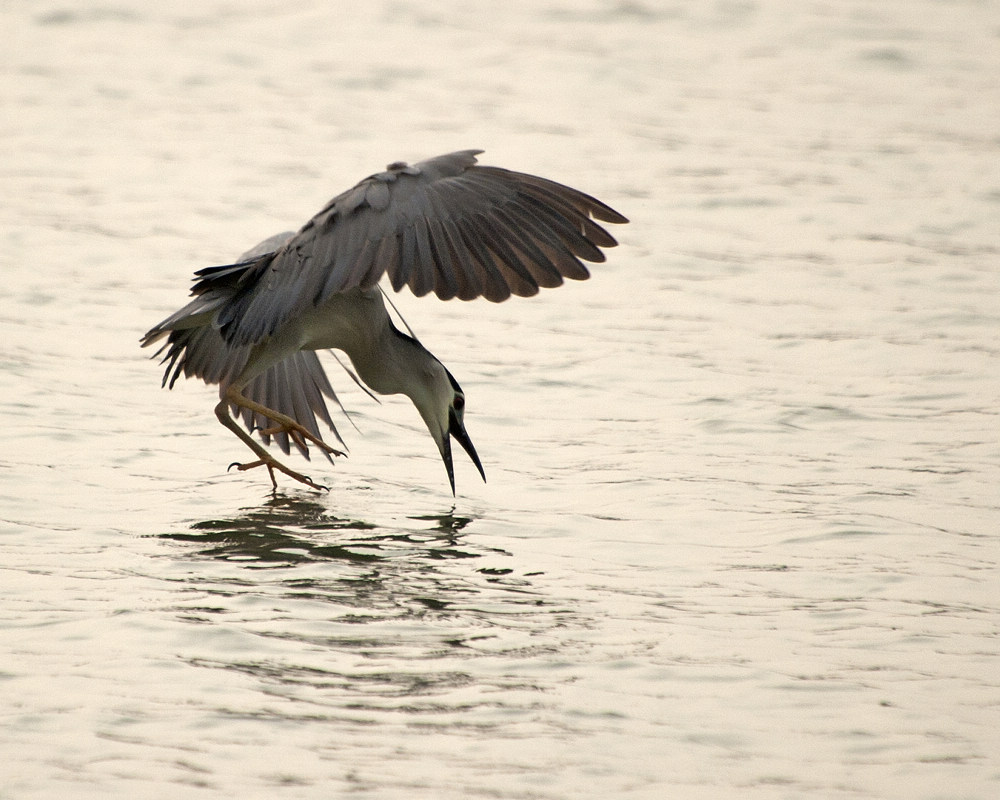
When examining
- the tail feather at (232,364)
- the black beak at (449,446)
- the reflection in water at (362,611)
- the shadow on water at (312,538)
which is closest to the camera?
the reflection in water at (362,611)

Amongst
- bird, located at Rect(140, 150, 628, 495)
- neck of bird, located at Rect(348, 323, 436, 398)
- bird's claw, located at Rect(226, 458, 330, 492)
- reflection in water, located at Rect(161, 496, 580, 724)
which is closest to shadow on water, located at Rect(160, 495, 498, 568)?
reflection in water, located at Rect(161, 496, 580, 724)

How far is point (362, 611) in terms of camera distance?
5746 millimetres

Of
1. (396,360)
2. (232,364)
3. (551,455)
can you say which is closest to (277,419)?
(232,364)

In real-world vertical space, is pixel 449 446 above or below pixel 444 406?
below

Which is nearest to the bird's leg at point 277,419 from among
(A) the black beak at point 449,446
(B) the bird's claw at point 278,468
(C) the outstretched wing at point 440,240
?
(B) the bird's claw at point 278,468

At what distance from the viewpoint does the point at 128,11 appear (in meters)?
16.7

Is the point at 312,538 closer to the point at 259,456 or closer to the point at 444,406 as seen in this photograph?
the point at 259,456

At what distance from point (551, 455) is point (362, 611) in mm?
2197

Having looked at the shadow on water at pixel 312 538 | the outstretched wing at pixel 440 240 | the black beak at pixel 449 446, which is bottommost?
the shadow on water at pixel 312 538

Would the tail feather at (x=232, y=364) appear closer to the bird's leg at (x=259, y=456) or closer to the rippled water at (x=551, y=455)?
the bird's leg at (x=259, y=456)

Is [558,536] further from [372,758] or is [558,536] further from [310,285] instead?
[372,758]

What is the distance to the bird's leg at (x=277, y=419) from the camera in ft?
23.7

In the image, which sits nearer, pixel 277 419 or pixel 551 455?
pixel 277 419

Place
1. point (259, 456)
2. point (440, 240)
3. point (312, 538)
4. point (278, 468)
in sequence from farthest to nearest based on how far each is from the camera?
point (259, 456) → point (278, 468) → point (312, 538) → point (440, 240)
